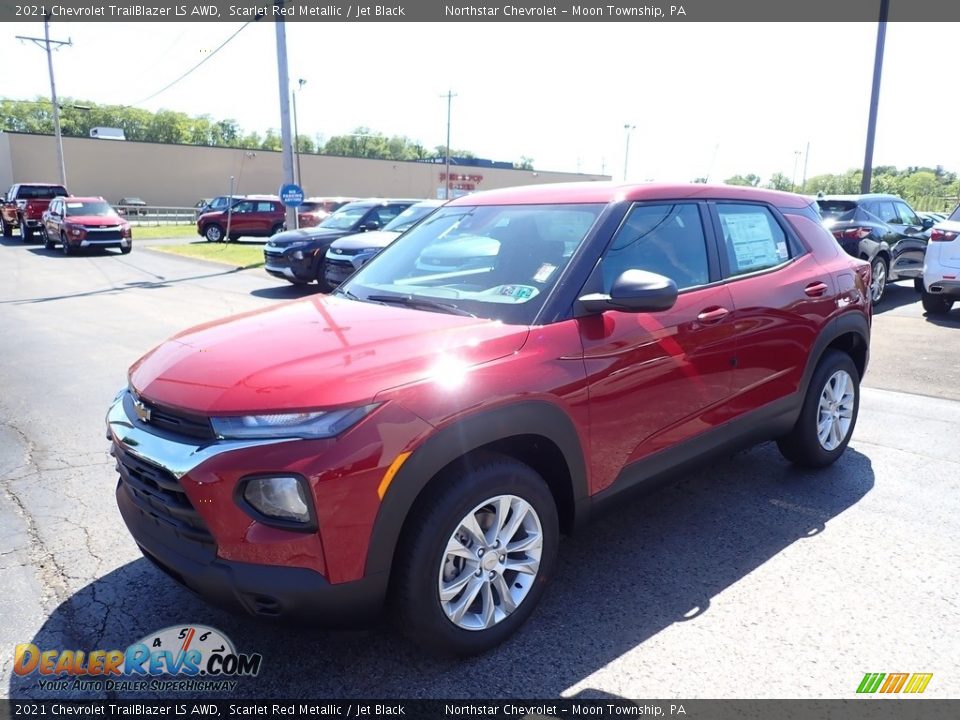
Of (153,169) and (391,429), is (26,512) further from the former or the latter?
(153,169)

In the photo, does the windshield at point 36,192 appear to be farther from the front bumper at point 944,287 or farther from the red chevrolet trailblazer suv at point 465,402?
the front bumper at point 944,287

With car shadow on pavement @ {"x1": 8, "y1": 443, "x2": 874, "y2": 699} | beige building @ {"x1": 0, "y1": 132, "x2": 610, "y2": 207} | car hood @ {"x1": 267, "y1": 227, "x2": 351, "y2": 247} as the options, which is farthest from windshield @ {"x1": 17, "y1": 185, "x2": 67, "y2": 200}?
car shadow on pavement @ {"x1": 8, "y1": 443, "x2": 874, "y2": 699}

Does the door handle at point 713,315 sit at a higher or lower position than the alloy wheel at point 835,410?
higher

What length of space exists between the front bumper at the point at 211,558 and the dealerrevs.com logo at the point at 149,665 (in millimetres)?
435

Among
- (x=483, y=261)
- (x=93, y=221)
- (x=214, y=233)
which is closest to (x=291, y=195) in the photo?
(x=93, y=221)

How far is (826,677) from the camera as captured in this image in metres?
2.62

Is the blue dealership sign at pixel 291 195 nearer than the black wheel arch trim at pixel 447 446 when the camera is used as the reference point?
No

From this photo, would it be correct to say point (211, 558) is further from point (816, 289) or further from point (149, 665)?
point (816, 289)

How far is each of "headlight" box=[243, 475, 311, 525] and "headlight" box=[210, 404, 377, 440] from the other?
0.15 m

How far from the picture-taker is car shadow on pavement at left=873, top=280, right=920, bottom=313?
11367 mm

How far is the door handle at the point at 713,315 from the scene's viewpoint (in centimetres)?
348

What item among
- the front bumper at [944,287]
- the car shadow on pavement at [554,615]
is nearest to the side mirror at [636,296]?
the car shadow on pavement at [554,615]

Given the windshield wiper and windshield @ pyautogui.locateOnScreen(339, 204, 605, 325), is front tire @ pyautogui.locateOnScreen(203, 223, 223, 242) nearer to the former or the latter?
windshield @ pyautogui.locateOnScreen(339, 204, 605, 325)

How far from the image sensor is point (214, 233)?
25.8 metres
